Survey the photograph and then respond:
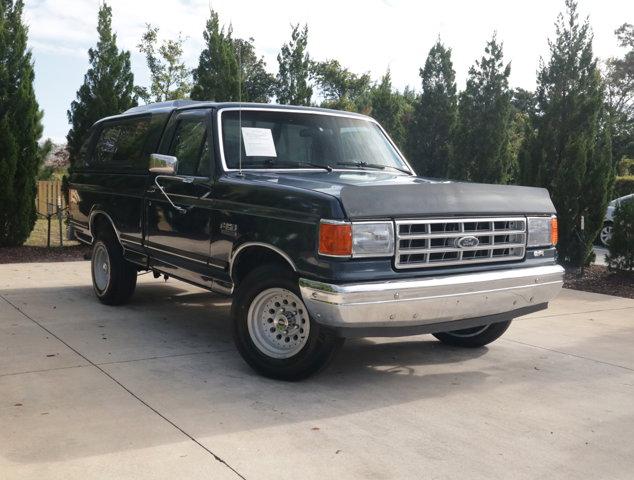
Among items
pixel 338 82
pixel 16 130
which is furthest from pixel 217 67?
pixel 338 82

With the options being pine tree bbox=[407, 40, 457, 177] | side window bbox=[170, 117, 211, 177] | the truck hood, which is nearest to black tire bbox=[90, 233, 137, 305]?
side window bbox=[170, 117, 211, 177]

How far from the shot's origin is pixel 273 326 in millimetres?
4625

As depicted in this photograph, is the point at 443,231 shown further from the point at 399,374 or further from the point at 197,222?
the point at 197,222

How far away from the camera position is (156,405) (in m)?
4.04

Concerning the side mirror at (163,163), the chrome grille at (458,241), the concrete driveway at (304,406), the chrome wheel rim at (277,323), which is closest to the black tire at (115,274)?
the concrete driveway at (304,406)

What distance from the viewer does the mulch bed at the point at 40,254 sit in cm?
1061

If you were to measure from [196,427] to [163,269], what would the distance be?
2.44 meters

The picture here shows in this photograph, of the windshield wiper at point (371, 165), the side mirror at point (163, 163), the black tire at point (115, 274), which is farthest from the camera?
the black tire at point (115, 274)

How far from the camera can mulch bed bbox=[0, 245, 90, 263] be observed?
1061cm

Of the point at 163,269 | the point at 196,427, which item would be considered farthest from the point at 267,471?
the point at 163,269

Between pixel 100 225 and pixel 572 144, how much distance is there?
25.0 ft

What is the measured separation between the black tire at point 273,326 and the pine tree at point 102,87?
8.85m

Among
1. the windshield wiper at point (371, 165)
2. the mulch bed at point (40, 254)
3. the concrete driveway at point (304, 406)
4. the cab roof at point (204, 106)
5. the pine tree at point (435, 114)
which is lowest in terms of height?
the concrete driveway at point (304, 406)

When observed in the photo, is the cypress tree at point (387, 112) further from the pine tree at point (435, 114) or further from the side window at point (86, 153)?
the side window at point (86, 153)
